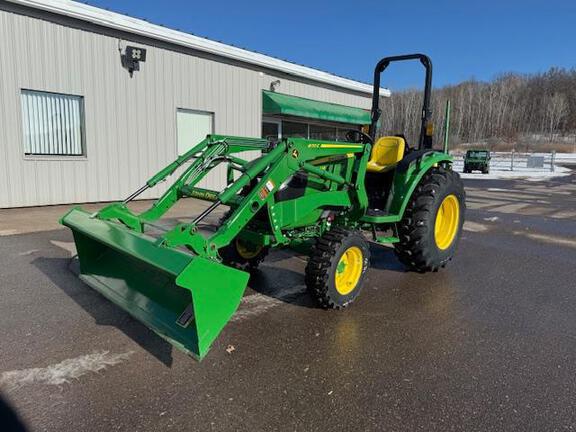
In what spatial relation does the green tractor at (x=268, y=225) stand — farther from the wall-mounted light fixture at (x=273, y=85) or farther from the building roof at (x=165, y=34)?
the wall-mounted light fixture at (x=273, y=85)

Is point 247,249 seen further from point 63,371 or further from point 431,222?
point 63,371

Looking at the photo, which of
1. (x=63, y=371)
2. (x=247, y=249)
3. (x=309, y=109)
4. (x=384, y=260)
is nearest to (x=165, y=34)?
(x=309, y=109)

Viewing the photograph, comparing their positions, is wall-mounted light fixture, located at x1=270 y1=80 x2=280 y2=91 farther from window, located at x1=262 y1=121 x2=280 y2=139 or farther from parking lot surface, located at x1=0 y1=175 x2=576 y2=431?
parking lot surface, located at x1=0 y1=175 x2=576 y2=431

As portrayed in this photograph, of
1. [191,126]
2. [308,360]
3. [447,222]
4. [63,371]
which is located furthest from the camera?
[191,126]

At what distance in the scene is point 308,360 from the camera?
318 centimetres

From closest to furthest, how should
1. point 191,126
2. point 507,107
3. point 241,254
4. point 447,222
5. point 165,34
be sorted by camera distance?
point 241,254 < point 447,222 < point 165,34 < point 191,126 < point 507,107

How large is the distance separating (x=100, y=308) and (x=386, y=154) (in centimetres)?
Result: 369

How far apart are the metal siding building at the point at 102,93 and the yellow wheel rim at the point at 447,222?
760 cm

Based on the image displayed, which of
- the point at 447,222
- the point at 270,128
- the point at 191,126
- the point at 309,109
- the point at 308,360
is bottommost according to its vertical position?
the point at 308,360

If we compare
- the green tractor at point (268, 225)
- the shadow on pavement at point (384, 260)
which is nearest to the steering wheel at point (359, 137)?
the green tractor at point (268, 225)

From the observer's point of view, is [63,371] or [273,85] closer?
[63,371]

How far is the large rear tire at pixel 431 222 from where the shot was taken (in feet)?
16.4

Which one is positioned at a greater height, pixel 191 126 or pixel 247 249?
pixel 191 126

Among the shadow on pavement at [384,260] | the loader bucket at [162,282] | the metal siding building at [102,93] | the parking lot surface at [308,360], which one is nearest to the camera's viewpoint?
the parking lot surface at [308,360]
